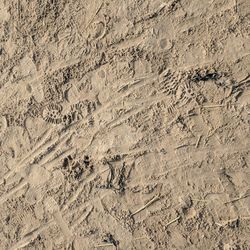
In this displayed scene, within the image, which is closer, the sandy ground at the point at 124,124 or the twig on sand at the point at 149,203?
the sandy ground at the point at 124,124

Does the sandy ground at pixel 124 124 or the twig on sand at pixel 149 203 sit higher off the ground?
the sandy ground at pixel 124 124

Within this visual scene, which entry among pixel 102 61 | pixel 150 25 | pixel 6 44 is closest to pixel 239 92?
pixel 150 25

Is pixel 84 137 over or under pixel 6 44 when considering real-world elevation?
under

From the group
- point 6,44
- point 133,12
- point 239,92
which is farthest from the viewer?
point 6,44

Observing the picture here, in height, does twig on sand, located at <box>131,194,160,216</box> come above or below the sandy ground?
below

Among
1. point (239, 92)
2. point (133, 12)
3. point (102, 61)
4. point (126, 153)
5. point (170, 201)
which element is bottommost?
point (170, 201)

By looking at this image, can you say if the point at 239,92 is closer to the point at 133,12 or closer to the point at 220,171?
the point at 220,171

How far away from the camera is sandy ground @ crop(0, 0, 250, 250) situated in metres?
3.61

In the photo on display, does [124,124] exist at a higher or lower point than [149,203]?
higher

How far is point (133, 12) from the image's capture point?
150 inches

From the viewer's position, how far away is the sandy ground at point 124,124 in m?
3.61

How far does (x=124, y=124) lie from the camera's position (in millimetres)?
3852

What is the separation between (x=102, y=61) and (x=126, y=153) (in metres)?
→ 0.73

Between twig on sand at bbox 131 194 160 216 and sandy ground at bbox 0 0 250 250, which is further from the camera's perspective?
twig on sand at bbox 131 194 160 216
